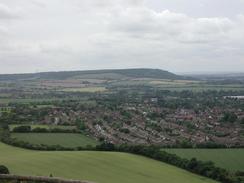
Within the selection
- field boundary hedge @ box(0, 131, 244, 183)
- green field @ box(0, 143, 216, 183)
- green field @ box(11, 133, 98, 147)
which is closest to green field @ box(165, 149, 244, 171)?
field boundary hedge @ box(0, 131, 244, 183)

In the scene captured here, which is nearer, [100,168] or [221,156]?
[100,168]

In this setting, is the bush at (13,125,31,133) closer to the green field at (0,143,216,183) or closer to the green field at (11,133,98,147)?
the green field at (11,133,98,147)

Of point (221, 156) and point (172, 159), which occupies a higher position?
point (172, 159)

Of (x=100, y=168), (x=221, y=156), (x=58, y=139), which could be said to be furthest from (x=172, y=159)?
(x=58, y=139)

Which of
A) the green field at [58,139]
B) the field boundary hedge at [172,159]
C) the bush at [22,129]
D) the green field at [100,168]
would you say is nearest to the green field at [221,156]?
the field boundary hedge at [172,159]

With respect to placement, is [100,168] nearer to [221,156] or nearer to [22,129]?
[221,156]

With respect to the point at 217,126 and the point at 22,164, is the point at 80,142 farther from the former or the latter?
the point at 217,126
